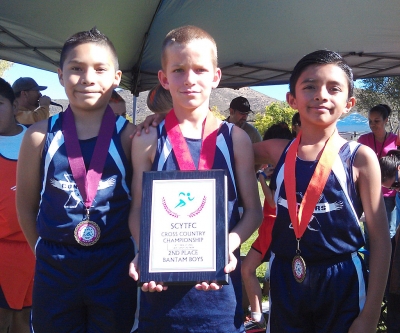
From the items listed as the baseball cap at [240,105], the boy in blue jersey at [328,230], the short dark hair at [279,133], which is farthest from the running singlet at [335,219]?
the baseball cap at [240,105]

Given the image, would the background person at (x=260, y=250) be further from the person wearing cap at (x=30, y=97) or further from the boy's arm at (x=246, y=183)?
the person wearing cap at (x=30, y=97)

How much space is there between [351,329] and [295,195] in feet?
2.02

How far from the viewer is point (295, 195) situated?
1951 millimetres

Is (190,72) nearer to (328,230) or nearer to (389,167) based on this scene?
(328,230)

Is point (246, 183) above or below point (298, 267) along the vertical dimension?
above

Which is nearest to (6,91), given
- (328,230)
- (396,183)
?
(328,230)

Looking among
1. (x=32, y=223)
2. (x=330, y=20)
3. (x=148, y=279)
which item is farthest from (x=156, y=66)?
(x=148, y=279)

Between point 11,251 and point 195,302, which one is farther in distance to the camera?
point 11,251

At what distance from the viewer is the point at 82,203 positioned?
193 centimetres

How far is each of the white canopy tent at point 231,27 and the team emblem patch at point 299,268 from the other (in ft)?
12.8

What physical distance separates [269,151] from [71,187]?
3.48 feet

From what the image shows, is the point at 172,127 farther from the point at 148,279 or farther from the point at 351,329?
the point at 351,329

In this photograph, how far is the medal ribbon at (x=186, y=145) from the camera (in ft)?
6.15

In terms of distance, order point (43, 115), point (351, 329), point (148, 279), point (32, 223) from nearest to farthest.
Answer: point (148, 279), point (351, 329), point (32, 223), point (43, 115)
